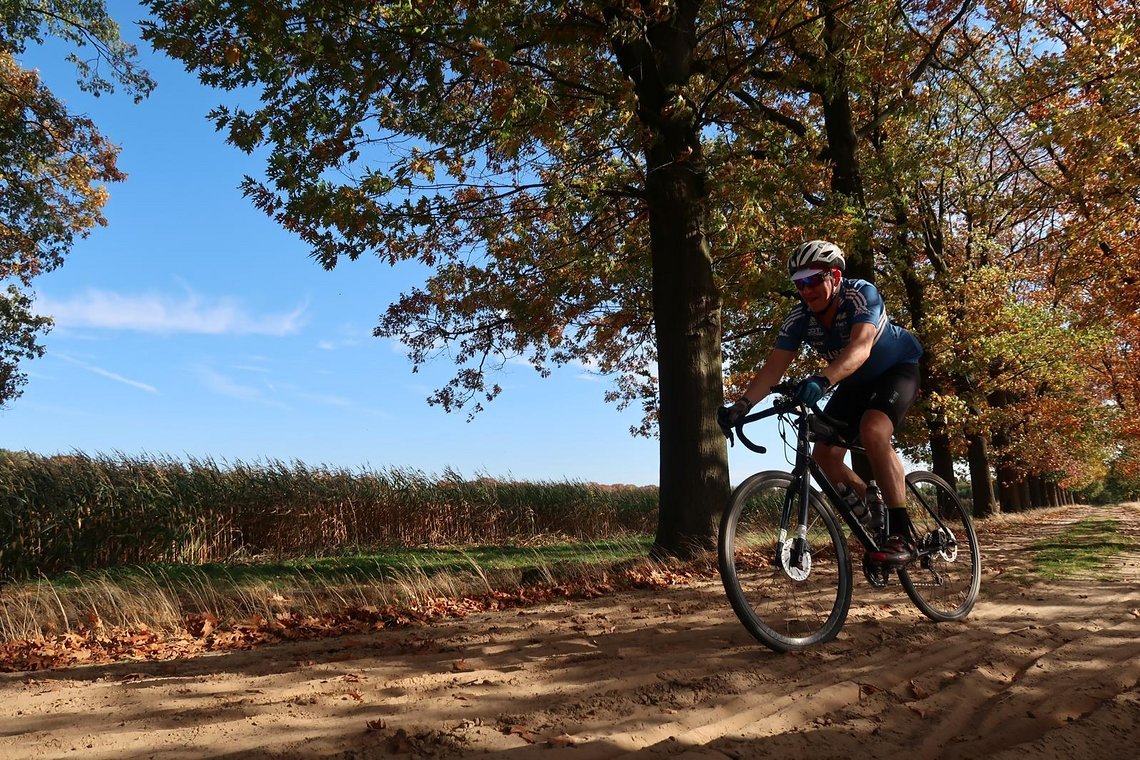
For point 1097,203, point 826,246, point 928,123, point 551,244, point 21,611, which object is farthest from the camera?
point 928,123

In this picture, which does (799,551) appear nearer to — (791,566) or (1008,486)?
(791,566)

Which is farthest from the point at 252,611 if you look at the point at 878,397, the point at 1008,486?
the point at 1008,486

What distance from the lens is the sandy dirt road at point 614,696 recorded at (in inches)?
105

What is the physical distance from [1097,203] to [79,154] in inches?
1120

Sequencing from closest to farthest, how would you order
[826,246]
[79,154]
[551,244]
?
1. [826,246]
2. [551,244]
3. [79,154]

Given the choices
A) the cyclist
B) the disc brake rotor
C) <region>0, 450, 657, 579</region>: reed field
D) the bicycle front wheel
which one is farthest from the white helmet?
<region>0, 450, 657, 579</region>: reed field

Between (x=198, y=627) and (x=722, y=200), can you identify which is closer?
(x=198, y=627)

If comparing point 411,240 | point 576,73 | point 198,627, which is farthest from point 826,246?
point 411,240

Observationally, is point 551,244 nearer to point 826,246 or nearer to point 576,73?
point 576,73

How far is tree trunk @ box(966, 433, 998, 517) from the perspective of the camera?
800 inches

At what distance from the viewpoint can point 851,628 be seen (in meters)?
4.52

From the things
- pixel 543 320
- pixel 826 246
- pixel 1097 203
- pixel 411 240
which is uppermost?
pixel 1097 203

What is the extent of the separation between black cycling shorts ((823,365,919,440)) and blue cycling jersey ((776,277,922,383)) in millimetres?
59

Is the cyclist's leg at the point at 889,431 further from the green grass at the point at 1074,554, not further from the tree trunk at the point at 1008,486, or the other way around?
the tree trunk at the point at 1008,486
